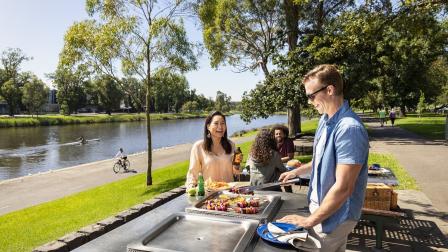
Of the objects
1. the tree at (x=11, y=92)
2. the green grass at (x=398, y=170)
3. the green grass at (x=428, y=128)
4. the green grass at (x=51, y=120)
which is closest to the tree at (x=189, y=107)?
the green grass at (x=51, y=120)

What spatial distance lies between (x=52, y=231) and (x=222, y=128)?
5.89 meters

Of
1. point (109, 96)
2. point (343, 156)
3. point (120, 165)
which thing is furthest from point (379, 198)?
point (109, 96)

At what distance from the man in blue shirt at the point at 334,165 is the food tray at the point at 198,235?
474mm

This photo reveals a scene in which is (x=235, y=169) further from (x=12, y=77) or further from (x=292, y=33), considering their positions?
(x=12, y=77)

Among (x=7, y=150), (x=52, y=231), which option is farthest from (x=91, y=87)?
(x=52, y=231)

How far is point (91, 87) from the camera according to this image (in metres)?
99.5

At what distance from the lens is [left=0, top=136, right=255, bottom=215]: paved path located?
1372 centimetres

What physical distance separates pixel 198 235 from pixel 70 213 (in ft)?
28.6

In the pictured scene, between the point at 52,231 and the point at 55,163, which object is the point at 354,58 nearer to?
the point at 52,231

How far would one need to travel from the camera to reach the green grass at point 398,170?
31.6 ft

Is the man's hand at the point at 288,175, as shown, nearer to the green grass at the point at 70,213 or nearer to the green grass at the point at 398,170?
the green grass at the point at 70,213

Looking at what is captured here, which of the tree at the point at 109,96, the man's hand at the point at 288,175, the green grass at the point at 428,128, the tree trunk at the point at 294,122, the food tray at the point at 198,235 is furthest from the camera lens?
the tree at the point at 109,96

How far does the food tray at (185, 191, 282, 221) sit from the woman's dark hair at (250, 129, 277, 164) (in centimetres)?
213

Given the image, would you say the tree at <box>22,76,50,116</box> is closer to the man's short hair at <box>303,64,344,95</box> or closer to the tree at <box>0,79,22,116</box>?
the tree at <box>0,79,22,116</box>
